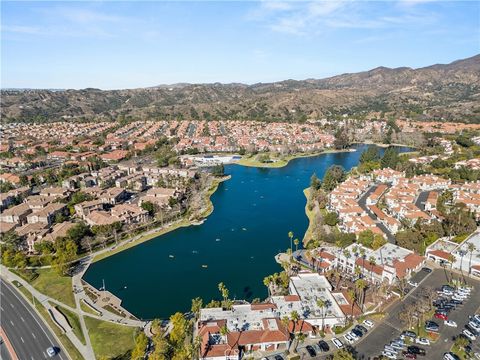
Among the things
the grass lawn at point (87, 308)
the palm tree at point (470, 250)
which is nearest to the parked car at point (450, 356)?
the palm tree at point (470, 250)

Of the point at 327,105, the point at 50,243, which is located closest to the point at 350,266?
the point at 50,243

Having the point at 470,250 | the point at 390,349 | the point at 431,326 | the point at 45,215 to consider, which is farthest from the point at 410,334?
the point at 45,215

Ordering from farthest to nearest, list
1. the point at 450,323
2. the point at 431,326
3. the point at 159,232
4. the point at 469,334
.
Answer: the point at 159,232 < the point at 450,323 < the point at 431,326 < the point at 469,334

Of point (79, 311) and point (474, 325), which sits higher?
point (474, 325)

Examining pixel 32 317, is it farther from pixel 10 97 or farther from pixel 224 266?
pixel 10 97

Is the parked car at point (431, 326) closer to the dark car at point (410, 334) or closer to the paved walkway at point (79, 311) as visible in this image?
the dark car at point (410, 334)

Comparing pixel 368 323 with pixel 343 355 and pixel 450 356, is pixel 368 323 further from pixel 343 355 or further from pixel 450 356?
pixel 343 355

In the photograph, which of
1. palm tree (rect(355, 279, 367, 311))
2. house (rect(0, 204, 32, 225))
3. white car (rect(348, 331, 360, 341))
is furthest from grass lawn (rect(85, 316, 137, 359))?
house (rect(0, 204, 32, 225))

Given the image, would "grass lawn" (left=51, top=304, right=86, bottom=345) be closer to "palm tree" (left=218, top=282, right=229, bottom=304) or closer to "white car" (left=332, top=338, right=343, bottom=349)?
"palm tree" (left=218, top=282, right=229, bottom=304)
